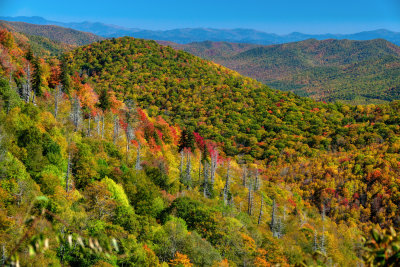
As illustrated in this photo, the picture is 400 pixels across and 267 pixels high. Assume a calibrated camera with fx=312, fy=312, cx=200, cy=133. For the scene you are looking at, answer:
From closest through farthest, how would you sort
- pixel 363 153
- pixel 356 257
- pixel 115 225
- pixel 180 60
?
pixel 115 225
pixel 356 257
pixel 363 153
pixel 180 60

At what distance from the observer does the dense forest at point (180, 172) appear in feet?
81.0

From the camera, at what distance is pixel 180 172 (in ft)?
180

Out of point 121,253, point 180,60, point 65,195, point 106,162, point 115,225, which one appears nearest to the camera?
point 121,253

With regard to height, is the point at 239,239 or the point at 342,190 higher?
the point at 239,239

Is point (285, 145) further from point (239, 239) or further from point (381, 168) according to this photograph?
point (239, 239)

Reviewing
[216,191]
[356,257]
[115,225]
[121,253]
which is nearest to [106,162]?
[115,225]

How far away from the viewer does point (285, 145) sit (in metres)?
98.3

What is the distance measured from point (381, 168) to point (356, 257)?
111 ft

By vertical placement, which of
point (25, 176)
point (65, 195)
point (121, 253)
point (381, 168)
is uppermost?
point (25, 176)

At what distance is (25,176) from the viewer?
27812 millimetres

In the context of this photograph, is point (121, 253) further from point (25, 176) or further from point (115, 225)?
point (25, 176)

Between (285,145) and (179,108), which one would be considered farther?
(179,108)

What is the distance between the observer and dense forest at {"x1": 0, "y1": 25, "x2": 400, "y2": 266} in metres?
24.7

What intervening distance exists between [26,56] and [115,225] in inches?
1612
